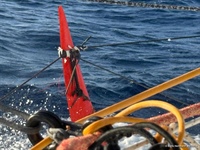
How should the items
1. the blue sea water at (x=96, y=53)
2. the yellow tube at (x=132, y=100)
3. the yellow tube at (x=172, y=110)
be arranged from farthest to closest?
the blue sea water at (x=96, y=53), the yellow tube at (x=132, y=100), the yellow tube at (x=172, y=110)


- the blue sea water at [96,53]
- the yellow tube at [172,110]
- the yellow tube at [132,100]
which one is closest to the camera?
the yellow tube at [172,110]

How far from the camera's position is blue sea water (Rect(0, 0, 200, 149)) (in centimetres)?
877

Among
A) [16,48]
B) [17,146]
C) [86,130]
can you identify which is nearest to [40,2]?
[16,48]

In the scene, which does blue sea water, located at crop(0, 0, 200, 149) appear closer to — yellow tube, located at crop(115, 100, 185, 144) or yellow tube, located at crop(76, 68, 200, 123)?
yellow tube, located at crop(76, 68, 200, 123)

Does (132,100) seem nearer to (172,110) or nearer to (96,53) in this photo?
(172,110)

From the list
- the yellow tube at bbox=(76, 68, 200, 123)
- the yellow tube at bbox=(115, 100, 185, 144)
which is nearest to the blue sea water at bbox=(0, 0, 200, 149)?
the yellow tube at bbox=(76, 68, 200, 123)

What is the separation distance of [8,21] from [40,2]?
10.1ft

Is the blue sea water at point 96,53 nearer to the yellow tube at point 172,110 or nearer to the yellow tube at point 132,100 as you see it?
the yellow tube at point 132,100

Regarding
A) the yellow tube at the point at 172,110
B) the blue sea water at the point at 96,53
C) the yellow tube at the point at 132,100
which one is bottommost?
the blue sea water at the point at 96,53

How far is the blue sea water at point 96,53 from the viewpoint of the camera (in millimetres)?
8773

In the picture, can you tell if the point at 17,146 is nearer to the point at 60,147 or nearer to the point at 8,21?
the point at 60,147

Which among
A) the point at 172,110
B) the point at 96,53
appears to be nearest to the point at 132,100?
the point at 172,110

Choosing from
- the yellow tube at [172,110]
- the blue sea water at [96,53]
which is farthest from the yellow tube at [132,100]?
the blue sea water at [96,53]

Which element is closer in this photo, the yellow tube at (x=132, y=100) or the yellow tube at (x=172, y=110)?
the yellow tube at (x=172, y=110)
